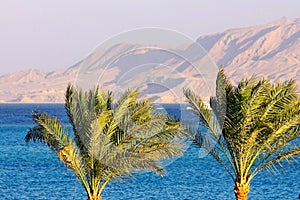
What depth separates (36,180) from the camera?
163 ft

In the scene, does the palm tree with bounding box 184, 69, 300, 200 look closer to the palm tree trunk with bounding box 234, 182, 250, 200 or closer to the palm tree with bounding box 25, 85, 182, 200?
the palm tree trunk with bounding box 234, 182, 250, 200

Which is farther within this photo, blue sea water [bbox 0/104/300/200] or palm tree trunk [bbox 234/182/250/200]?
blue sea water [bbox 0/104/300/200]

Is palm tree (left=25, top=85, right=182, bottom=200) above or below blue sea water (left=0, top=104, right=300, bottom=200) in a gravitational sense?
above

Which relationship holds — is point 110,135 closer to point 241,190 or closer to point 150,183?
point 241,190

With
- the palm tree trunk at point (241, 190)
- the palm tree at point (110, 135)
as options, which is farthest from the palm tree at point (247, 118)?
the palm tree at point (110, 135)

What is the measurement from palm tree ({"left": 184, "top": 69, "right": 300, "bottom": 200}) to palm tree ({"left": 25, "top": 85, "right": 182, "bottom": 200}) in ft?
6.01

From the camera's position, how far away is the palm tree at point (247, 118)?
23.4 metres

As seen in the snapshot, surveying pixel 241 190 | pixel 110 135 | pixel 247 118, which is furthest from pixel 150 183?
pixel 110 135

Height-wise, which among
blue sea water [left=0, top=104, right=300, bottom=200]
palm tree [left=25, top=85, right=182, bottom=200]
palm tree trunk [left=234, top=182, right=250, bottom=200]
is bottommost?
blue sea water [left=0, top=104, right=300, bottom=200]

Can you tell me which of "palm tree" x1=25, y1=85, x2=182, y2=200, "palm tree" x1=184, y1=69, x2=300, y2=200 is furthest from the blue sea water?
"palm tree" x1=25, y1=85, x2=182, y2=200

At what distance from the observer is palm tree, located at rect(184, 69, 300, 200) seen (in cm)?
2339

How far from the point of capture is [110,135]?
72.0ft

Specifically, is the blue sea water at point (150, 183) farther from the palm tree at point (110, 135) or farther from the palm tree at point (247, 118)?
the palm tree at point (110, 135)

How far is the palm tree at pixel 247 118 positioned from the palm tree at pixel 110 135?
183 centimetres
